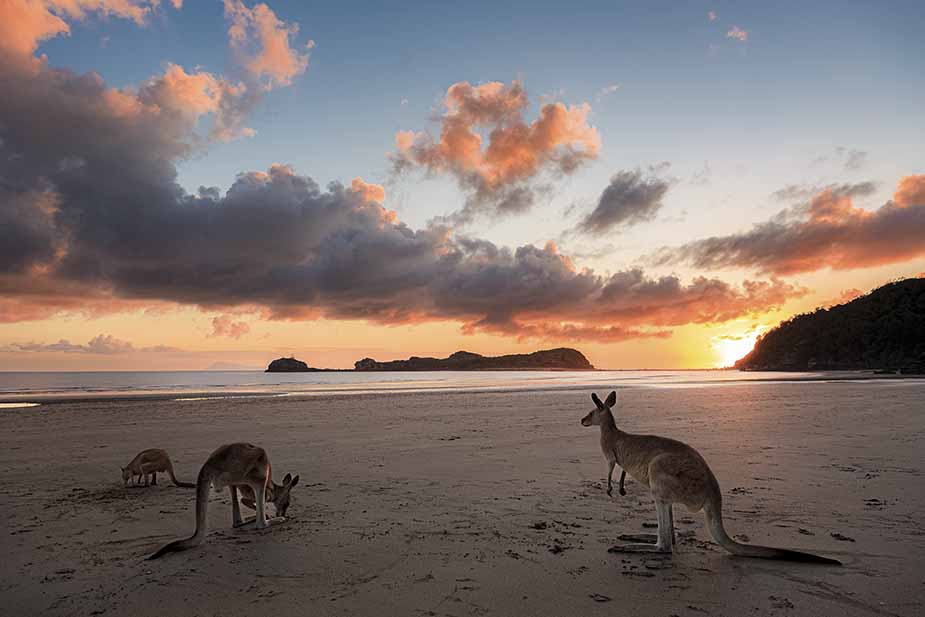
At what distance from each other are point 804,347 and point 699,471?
131 meters

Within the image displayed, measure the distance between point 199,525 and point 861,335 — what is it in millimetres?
122297

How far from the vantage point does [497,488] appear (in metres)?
8.34

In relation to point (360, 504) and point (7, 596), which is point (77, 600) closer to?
point (7, 596)

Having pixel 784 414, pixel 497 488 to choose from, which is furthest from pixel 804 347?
pixel 497 488

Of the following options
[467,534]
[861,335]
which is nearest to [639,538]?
[467,534]

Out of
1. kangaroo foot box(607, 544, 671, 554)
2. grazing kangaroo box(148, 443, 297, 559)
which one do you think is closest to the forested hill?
kangaroo foot box(607, 544, 671, 554)

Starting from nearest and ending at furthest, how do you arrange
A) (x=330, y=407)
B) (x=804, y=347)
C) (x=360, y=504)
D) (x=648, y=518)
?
(x=648, y=518) → (x=360, y=504) → (x=330, y=407) → (x=804, y=347)

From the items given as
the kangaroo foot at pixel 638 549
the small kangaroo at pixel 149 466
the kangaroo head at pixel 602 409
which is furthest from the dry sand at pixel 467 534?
the kangaroo head at pixel 602 409

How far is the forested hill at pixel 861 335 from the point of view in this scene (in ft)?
298

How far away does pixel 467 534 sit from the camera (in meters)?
6.05

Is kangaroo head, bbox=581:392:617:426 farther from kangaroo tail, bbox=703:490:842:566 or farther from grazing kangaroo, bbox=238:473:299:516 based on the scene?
grazing kangaroo, bbox=238:473:299:516

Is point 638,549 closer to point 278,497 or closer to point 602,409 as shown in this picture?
point 602,409

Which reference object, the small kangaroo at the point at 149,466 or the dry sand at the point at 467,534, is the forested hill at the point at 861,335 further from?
the small kangaroo at the point at 149,466

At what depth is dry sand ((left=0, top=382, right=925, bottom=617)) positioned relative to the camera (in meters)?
4.38
